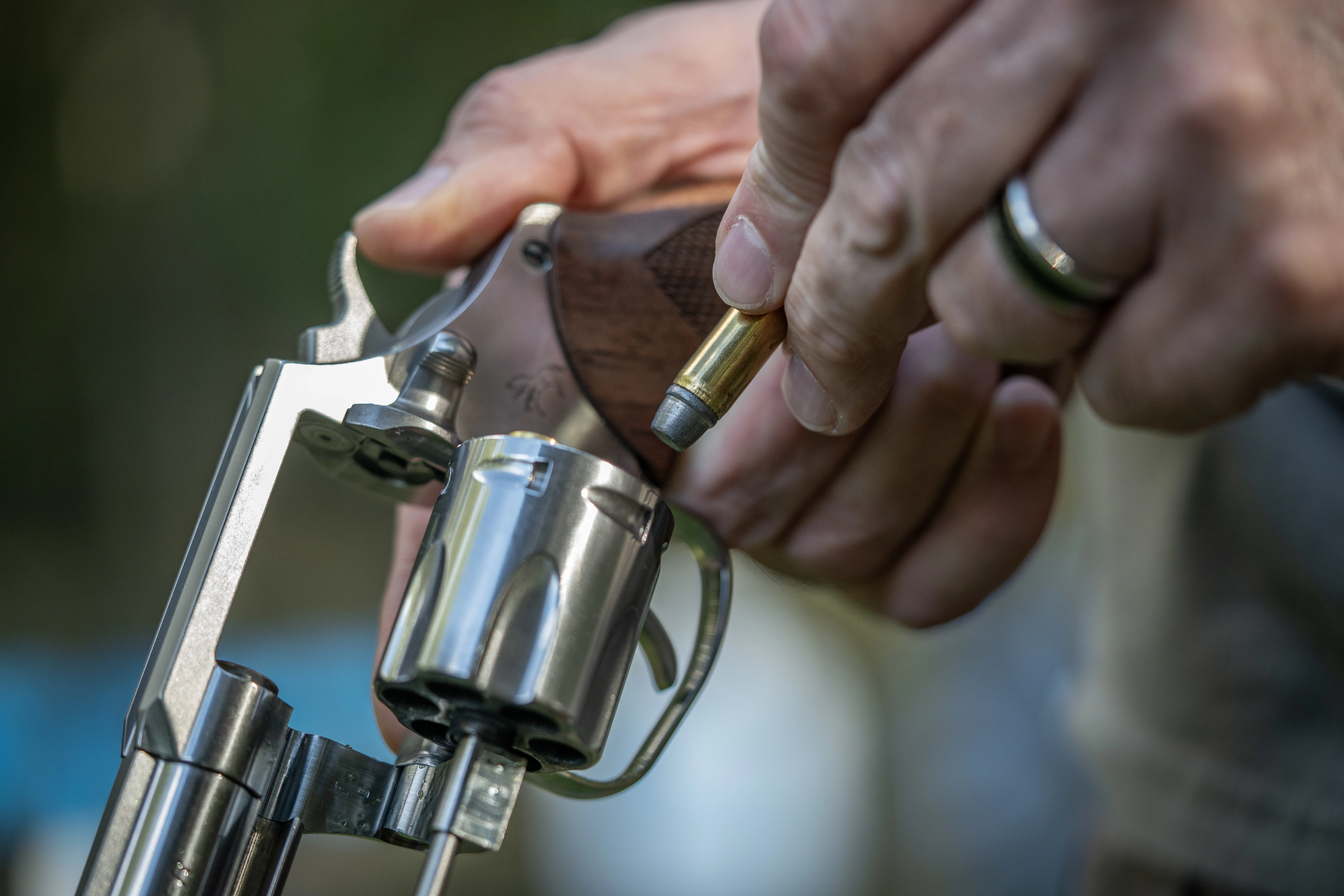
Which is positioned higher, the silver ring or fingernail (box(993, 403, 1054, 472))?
fingernail (box(993, 403, 1054, 472))

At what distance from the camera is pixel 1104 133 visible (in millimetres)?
303

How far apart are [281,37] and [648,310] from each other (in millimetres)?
1241

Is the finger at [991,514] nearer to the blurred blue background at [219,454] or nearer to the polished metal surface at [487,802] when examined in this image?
the polished metal surface at [487,802]

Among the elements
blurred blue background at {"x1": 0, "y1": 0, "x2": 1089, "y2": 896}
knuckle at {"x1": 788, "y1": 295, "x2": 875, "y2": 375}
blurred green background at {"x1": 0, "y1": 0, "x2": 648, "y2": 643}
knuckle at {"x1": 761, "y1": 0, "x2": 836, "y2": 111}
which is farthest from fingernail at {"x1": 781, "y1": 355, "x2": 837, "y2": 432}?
blurred green background at {"x1": 0, "y1": 0, "x2": 648, "y2": 643}

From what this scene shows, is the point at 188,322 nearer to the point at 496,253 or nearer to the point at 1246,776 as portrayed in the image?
the point at 496,253

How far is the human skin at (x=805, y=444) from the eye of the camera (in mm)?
606

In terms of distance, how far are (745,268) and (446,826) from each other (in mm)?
259

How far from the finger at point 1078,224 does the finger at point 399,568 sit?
35cm

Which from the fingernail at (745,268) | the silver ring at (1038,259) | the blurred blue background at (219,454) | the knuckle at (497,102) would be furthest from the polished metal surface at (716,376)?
the blurred blue background at (219,454)

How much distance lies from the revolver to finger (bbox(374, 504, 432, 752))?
10cm

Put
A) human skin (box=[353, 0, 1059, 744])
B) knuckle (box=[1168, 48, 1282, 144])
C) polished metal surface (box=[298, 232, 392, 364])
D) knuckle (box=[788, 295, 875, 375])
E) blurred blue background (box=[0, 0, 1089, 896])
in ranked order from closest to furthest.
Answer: knuckle (box=[1168, 48, 1282, 144]) → knuckle (box=[788, 295, 875, 375]) → polished metal surface (box=[298, 232, 392, 364]) → human skin (box=[353, 0, 1059, 744]) → blurred blue background (box=[0, 0, 1089, 896])

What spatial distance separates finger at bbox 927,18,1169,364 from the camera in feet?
0.98

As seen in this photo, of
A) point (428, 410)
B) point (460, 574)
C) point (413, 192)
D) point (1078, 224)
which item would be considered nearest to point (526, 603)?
point (460, 574)

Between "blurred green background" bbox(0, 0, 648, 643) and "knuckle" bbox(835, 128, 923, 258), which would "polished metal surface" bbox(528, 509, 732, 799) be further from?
"blurred green background" bbox(0, 0, 648, 643)
